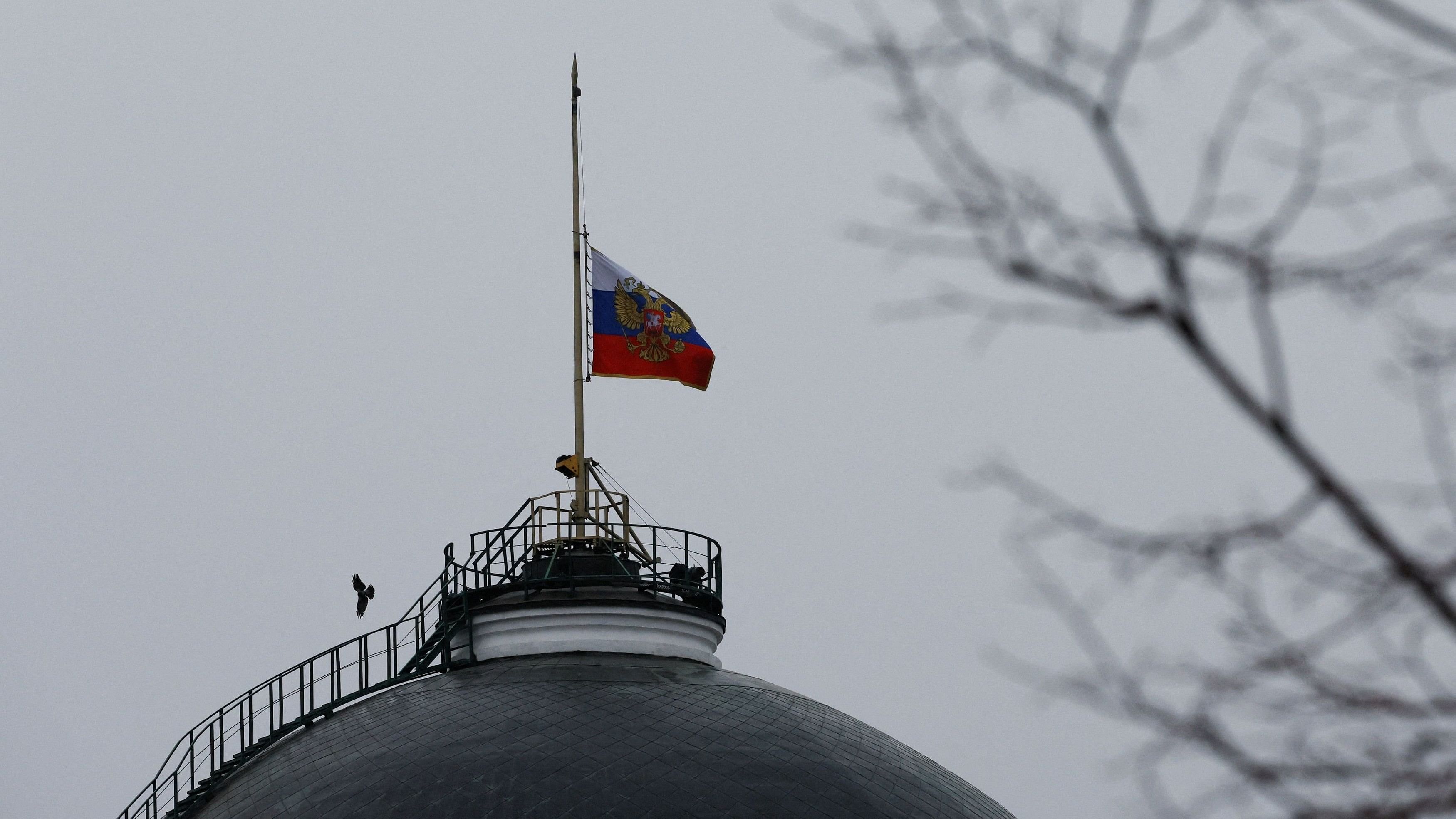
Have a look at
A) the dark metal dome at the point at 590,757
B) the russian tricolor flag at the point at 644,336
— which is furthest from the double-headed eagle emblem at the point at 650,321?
the dark metal dome at the point at 590,757

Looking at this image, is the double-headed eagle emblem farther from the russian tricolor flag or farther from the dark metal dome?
the dark metal dome

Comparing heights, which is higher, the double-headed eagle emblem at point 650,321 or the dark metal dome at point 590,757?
the double-headed eagle emblem at point 650,321

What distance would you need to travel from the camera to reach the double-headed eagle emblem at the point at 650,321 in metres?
30.2

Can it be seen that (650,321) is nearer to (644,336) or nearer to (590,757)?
(644,336)

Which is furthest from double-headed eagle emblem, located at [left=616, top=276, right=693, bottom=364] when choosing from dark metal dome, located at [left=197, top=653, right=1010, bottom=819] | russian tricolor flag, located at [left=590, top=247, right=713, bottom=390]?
dark metal dome, located at [left=197, top=653, right=1010, bottom=819]

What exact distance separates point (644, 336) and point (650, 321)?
0.26 metres

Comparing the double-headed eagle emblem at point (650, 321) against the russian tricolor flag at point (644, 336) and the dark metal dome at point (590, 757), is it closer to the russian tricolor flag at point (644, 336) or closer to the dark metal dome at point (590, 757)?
the russian tricolor flag at point (644, 336)

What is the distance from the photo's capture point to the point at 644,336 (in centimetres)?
3025

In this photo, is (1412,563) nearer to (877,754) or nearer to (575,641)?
(877,754)

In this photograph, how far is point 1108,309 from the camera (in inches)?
225

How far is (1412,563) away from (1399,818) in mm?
754

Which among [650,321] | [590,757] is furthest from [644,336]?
[590,757]

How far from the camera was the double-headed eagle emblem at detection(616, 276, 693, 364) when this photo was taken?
3016 cm

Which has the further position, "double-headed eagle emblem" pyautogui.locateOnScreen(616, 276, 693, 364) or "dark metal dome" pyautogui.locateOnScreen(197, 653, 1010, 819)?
"double-headed eagle emblem" pyautogui.locateOnScreen(616, 276, 693, 364)
